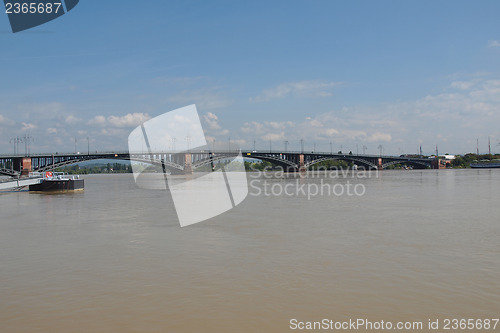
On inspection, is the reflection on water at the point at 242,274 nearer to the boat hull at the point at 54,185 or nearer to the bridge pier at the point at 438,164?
the boat hull at the point at 54,185

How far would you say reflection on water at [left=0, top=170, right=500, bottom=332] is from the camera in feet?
23.8

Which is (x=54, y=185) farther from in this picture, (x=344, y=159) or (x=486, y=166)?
(x=486, y=166)

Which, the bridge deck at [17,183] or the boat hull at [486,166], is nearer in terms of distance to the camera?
the bridge deck at [17,183]

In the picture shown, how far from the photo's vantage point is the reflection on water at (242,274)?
7258 mm

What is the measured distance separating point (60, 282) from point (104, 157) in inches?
3579

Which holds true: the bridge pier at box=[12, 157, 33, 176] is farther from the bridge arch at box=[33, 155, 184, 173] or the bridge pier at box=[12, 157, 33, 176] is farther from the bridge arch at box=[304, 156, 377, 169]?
the bridge arch at box=[304, 156, 377, 169]

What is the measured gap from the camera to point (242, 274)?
9.93 m

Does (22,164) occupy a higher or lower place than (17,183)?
higher

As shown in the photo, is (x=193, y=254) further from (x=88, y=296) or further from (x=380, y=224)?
(x=380, y=224)

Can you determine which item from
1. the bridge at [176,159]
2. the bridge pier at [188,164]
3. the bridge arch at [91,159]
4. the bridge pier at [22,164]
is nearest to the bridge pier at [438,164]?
the bridge at [176,159]

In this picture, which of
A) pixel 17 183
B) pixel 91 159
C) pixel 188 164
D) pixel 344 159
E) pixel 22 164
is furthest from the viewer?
pixel 344 159

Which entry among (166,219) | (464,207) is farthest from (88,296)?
(464,207)

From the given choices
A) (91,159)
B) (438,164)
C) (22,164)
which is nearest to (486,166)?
(438,164)

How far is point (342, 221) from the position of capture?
19.0 meters
